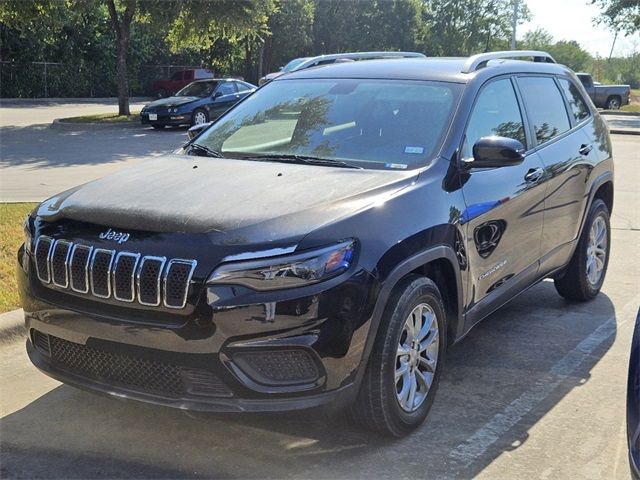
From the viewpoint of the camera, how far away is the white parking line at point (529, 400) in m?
3.51

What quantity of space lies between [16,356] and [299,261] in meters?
2.47

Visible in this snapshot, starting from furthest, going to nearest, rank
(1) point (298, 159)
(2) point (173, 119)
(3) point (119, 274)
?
1. (2) point (173, 119)
2. (1) point (298, 159)
3. (3) point (119, 274)

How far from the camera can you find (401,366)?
3.50 metres

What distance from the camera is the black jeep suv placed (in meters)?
3.03

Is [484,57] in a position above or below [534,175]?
above

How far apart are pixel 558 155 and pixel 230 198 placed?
268 centimetres

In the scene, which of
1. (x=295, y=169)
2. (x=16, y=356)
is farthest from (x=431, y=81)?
(x=16, y=356)

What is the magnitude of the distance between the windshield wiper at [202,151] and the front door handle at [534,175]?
6.19ft

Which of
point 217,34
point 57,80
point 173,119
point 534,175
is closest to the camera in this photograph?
point 534,175

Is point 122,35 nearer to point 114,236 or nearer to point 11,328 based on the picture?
point 11,328

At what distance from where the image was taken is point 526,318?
5566mm

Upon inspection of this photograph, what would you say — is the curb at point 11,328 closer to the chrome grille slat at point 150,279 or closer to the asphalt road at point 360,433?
the asphalt road at point 360,433

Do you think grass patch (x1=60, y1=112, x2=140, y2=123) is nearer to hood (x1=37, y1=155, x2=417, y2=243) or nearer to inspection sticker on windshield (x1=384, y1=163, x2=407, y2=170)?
hood (x1=37, y1=155, x2=417, y2=243)

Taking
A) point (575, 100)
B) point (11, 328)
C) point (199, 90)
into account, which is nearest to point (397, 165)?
point (575, 100)
